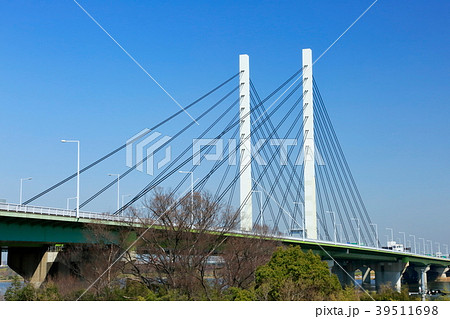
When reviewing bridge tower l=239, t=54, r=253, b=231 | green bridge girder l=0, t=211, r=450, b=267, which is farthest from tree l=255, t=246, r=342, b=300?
bridge tower l=239, t=54, r=253, b=231

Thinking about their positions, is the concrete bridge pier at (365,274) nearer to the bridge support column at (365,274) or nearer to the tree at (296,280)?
the bridge support column at (365,274)

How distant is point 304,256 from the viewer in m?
31.6

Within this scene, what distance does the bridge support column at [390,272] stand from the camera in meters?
103

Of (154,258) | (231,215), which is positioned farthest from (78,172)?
(231,215)

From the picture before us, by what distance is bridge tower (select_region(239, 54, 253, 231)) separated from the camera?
2128 inches

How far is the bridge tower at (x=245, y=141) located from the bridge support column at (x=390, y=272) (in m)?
55.2

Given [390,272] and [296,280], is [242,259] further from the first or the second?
[390,272]

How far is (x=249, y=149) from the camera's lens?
54375 mm

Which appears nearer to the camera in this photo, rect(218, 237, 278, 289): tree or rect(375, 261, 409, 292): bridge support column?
rect(218, 237, 278, 289): tree

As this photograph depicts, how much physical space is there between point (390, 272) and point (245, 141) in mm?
61355

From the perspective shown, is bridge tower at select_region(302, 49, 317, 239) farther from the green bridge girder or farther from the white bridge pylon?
the green bridge girder

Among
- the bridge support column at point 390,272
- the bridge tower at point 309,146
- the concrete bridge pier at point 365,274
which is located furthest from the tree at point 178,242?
the concrete bridge pier at point 365,274
